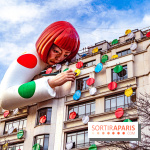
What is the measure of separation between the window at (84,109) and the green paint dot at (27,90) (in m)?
4.17

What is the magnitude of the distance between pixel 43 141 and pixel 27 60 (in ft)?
28.3

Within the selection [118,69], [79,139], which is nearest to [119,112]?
[118,69]

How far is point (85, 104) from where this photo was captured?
94.9ft

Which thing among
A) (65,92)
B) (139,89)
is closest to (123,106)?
(139,89)

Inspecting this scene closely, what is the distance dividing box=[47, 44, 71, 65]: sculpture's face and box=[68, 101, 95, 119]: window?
5628 millimetres

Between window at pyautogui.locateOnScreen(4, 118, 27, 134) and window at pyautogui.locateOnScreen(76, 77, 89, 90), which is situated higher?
window at pyautogui.locateOnScreen(76, 77, 89, 90)

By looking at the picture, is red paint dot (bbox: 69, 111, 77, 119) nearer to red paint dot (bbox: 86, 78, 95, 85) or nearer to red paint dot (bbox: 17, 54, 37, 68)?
red paint dot (bbox: 86, 78, 95, 85)

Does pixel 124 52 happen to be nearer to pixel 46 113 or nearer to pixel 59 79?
pixel 59 79

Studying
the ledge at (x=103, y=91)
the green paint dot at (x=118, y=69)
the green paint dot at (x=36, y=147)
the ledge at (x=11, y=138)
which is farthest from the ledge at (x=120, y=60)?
the ledge at (x=11, y=138)

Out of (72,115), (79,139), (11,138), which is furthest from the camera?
(11,138)

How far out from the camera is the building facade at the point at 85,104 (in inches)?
1041

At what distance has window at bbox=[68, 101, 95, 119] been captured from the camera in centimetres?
2818

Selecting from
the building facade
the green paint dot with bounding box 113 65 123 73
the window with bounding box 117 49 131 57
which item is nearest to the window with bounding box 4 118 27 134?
the building facade

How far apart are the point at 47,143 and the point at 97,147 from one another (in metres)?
5.38
